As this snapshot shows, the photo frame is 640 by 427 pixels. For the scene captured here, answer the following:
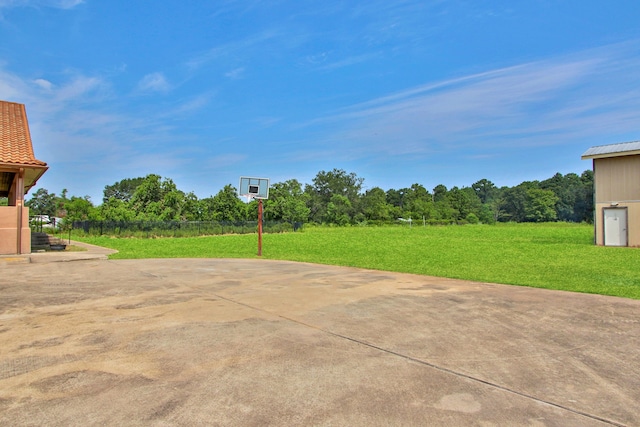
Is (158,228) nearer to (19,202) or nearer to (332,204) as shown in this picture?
(19,202)

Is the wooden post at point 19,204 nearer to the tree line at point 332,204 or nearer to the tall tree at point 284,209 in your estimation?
the tree line at point 332,204

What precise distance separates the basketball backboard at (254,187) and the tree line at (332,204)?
28955mm

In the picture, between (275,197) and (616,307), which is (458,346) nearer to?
(616,307)

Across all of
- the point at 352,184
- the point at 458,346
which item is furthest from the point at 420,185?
the point at 458,346

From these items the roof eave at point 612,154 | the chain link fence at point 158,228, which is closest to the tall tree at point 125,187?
the chain link fence at point 158,228

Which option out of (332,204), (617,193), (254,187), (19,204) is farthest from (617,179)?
(332,204)

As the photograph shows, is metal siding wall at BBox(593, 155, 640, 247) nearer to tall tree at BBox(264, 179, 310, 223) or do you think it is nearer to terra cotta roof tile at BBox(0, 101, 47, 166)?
terra cotta roof tile at BBox(0, 101, 47, 166)

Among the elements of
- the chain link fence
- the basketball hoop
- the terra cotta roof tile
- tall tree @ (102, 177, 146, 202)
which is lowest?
the chain link fence

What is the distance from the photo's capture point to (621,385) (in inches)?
133

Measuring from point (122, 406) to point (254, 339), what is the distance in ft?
5.79

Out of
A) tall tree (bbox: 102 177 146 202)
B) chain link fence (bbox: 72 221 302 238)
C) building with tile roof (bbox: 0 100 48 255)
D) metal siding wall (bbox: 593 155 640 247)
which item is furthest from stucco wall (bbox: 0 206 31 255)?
tall tree (bbox: 102 177 146 202)

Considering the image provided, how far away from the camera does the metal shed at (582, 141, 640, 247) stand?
20.4 meters

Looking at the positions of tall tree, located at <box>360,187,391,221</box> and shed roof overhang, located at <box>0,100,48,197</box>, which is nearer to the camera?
shed roof overhang, located at <box>0,100,48,197</box>

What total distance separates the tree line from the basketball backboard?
95.0 feet
